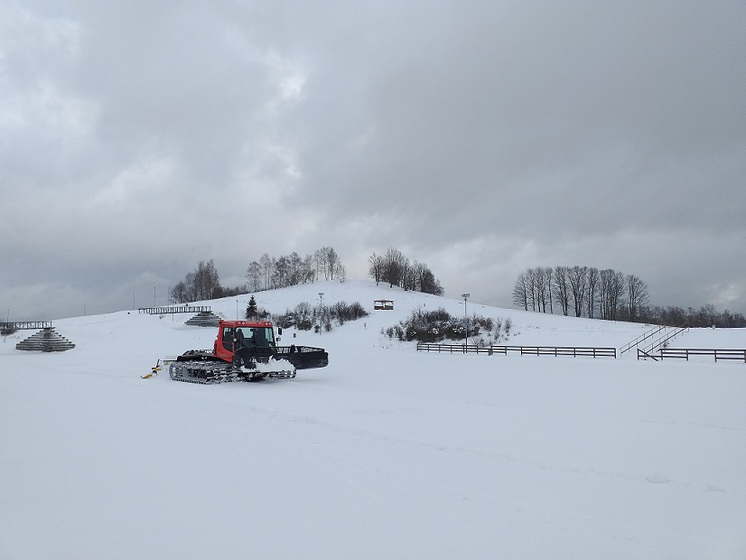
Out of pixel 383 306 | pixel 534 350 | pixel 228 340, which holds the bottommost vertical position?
pixel 534 350

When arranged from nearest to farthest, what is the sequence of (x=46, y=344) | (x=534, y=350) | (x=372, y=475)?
1. (x=372, y=475)
2. (x=534, y=350)
3. (x=46, y=344)

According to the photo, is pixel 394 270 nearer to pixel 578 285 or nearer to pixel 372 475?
pixel 578 285

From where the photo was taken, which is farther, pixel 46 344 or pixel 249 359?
pixel 46 344

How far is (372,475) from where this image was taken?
7.09m

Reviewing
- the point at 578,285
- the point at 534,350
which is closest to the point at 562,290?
the point at 578,285

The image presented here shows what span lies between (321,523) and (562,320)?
233 ft

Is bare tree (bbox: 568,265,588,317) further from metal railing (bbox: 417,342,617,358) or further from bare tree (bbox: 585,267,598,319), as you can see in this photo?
metal railing (bbox: 417,342,617,358)

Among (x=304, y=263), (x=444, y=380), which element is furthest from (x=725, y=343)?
(x=304, y=263)

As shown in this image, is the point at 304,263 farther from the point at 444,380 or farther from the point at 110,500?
the point at 110,500

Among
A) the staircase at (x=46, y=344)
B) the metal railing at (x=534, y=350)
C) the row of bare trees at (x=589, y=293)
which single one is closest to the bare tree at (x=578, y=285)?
the row of bare trees at (x=589, y=293)

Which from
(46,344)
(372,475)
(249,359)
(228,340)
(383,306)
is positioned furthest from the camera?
(383,306)

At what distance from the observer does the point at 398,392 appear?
689 inches

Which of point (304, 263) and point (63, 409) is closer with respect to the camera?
point (63, 409)

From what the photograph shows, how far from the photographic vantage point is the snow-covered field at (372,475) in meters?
4.98
